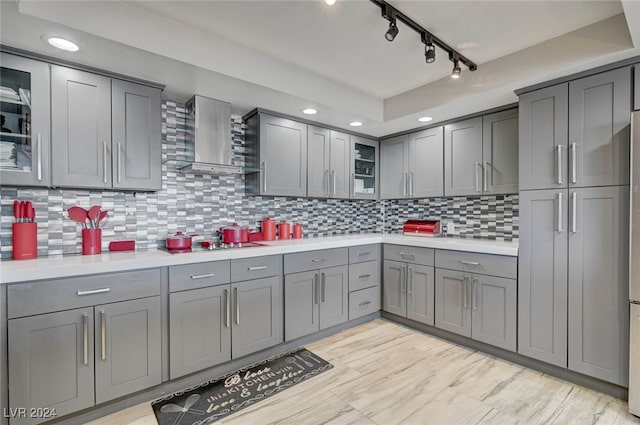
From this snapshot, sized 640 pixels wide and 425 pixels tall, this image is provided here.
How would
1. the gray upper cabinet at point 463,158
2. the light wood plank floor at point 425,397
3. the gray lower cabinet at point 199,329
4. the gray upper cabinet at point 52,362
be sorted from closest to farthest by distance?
the gray upper cabinet at point 52,362
the light wood plank floor at point 425,397
the gray lower cabinet at point 199,329
the gray upper cabinet at point 463,158

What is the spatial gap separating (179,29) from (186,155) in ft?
3.53

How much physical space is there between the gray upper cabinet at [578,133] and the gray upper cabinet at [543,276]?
0.53 ft

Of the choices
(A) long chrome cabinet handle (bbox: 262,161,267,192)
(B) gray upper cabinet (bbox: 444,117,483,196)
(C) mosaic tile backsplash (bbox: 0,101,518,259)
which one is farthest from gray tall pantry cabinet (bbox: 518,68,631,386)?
(A) long chrome cabinet handle (bbox: 262,161,267,192)

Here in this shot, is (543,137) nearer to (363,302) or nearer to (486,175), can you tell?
(486,175)

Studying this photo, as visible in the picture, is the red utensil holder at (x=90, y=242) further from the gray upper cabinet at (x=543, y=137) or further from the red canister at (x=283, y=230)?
the gray upper cabinet at (x=543, y=137)

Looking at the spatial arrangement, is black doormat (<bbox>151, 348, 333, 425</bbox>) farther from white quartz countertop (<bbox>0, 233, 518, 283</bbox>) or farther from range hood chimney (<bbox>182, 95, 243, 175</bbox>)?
range hood chimney (<bbox>182, 95, 243, 175</bbox>)

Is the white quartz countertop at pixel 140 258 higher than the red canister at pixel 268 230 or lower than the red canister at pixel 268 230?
lower

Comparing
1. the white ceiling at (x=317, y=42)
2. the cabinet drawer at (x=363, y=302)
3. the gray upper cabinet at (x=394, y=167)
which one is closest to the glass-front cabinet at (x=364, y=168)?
the gray upper cabinet at (x=394, y=167)

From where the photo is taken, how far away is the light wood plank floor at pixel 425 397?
72.9 inches

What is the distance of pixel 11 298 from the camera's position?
1601 mm

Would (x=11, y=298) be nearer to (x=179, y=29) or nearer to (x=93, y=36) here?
(x=93, y=36)

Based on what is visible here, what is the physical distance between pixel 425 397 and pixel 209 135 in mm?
2632

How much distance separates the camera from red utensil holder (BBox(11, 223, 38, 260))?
1966mm

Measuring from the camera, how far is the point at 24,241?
78.1 inches
